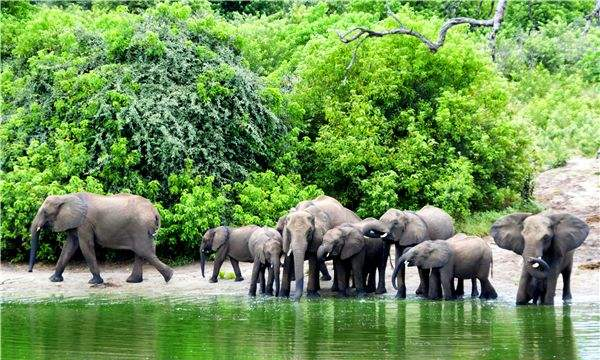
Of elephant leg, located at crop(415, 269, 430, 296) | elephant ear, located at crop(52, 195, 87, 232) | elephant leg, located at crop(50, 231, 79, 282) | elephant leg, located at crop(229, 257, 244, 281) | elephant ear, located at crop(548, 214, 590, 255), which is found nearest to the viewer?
elephant ear, located at crop(548, 214, 590, 255)

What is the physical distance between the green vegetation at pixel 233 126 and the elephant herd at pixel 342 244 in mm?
1299

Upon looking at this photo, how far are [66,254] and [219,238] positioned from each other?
2801 millimetres

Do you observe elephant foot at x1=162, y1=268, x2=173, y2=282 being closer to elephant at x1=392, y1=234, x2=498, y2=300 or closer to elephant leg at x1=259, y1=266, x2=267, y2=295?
elephant leg at x1=259, y1=266, x2=267, y2=295

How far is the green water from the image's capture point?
14758mm

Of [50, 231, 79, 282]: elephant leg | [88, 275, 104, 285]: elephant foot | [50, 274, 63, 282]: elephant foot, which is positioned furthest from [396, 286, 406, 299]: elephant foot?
[50, 274, 63, 282]: elephant foot

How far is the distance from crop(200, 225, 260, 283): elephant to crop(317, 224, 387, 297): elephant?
6.84 ft

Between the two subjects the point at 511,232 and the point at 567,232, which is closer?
the point at 567,232

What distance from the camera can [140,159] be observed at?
25.3 m

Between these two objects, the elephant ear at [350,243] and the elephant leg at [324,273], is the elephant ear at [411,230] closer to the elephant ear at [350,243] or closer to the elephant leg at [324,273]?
the elephant ear at [350,243]

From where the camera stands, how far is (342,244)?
21.5 m

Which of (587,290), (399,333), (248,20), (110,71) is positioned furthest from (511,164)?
(248,20)

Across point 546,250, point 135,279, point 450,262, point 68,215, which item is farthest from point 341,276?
point 68,215

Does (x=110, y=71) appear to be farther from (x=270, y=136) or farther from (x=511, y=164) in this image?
(x=511, y=164)

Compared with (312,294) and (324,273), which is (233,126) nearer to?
(324,273)
